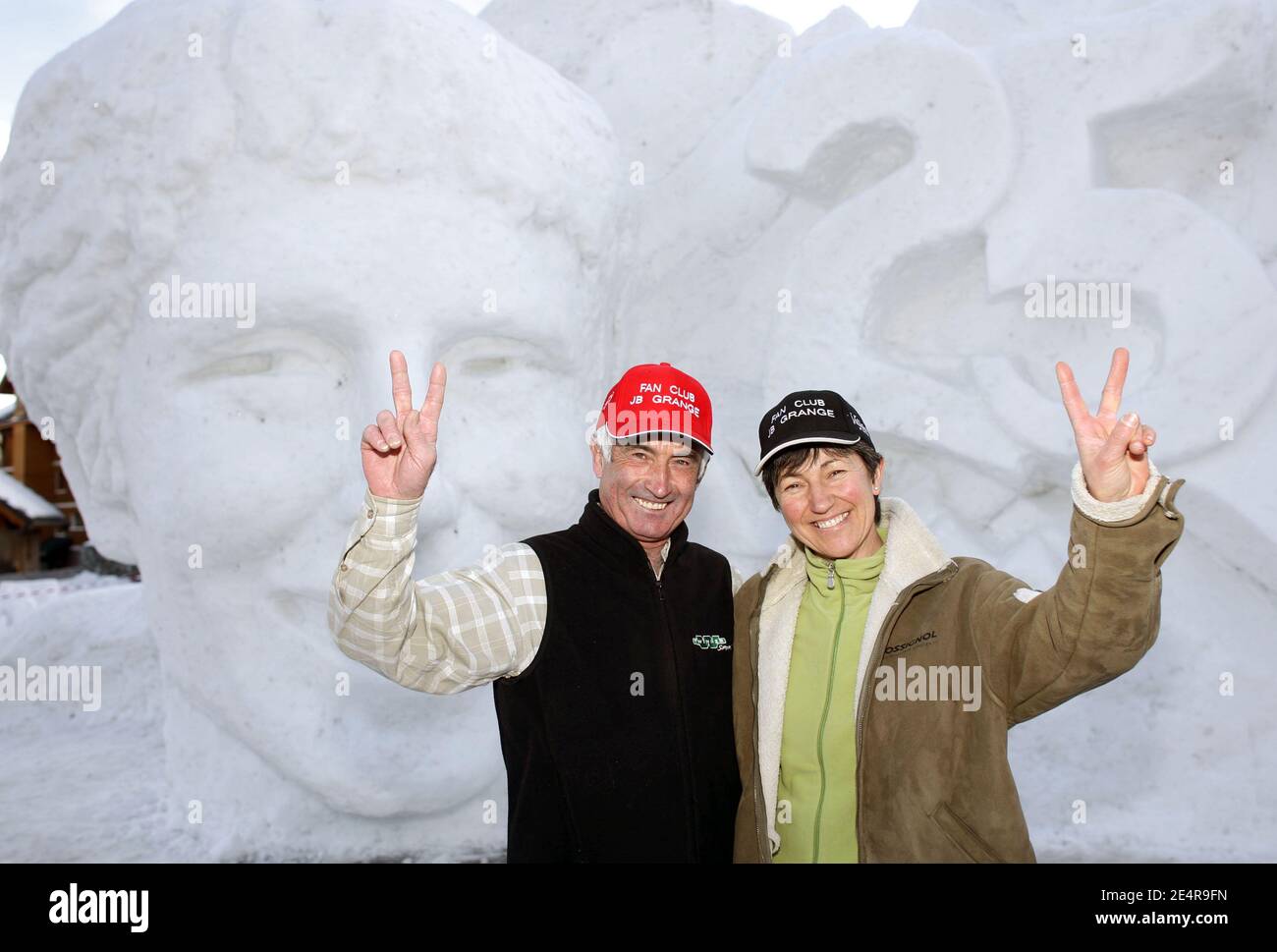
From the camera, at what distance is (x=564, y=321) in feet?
9.32

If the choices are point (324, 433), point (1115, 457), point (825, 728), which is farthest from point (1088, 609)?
point (324, 433)

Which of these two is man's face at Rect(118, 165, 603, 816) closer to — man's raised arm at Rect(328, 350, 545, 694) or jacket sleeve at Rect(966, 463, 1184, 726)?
man's raised arm at Rect(328, 350, 545, 694)

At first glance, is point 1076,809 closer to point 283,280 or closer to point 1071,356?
point 1071,356

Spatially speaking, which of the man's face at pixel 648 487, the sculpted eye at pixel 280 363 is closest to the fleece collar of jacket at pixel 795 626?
the man's face at pixel 648 487

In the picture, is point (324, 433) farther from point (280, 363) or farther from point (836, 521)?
point (836, 521)

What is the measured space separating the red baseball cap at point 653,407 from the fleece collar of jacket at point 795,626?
0.33m

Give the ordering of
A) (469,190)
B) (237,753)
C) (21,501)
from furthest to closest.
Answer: (21,501) < (237,753) < (469,190)

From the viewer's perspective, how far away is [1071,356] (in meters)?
3.30

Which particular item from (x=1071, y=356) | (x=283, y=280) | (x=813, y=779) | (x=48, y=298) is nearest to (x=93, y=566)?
(x=48, y=298)

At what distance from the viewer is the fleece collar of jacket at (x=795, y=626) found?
5.07 ft

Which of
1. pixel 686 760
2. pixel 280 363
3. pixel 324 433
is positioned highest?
pixel 280 363

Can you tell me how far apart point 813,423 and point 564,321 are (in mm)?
1358

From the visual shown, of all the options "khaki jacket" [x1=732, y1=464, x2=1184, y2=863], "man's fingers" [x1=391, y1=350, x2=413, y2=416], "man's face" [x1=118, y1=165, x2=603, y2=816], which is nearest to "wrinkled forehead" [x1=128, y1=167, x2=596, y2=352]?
"man's face" [x1=118, y1=165, x2=603, y2=816]

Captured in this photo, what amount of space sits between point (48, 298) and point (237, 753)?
1325mm
